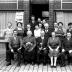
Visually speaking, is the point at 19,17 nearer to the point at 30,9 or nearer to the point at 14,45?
the point at 30,9

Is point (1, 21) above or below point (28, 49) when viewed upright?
above

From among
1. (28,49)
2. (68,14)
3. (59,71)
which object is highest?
(68,14)

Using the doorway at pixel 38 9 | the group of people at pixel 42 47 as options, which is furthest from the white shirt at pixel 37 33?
the doorway at pixel 38 9

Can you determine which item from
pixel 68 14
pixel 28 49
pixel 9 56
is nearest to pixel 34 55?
pixel 28 49

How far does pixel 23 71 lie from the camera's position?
830 cm

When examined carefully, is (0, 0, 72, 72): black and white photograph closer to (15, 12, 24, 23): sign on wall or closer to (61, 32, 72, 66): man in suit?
(61, 32, 72, 66): man in suit

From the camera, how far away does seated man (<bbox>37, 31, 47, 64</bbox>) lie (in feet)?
30.3

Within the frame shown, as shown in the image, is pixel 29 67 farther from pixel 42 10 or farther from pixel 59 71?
pixel 42 10

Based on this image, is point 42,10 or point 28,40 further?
point 42,10

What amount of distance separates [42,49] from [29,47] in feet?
1.77

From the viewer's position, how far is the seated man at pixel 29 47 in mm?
9273

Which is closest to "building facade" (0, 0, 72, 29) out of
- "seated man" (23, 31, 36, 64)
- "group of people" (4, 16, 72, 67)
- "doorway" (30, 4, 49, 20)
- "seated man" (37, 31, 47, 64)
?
"doorway" (30, 4, 49, 20)

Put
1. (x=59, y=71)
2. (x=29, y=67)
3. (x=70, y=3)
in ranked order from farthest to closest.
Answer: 1. (x=70, y=3)
2. (x=29, y=67)
3. (x=59, y=71)

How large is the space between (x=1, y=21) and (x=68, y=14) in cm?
339
